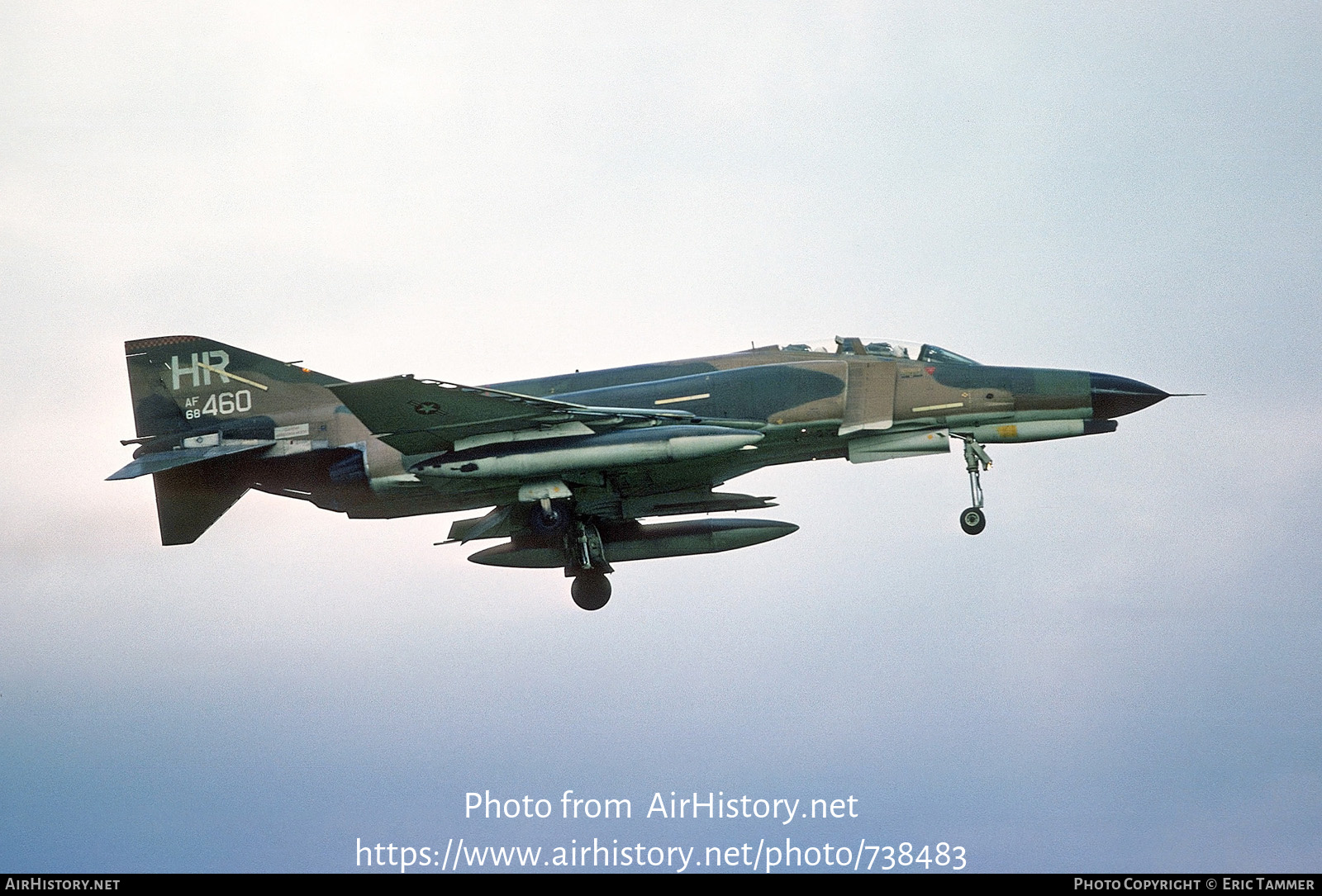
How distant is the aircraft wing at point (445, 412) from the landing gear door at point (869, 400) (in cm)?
267

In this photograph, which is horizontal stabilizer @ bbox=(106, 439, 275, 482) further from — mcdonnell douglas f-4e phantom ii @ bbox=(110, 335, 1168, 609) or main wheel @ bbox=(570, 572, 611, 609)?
main wheel @ bbox=(570, 572, 611, 609)

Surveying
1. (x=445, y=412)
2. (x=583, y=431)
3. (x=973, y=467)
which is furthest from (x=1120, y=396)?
(x=445, y=412)

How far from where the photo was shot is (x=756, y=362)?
85.1 feet

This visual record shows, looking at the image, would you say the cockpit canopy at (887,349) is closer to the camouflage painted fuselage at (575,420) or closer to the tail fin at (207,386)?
the camouflage painted fuselage at (575,420)

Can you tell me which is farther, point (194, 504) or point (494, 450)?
point (194, 504)

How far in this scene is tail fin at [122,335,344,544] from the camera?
2622cm

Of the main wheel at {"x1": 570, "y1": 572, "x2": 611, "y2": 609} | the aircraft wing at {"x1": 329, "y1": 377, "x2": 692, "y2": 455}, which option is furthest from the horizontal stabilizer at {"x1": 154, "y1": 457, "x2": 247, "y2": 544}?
the main wheel at {"x1": 570, "y1": 572, "x2": 611, "y2": 609}

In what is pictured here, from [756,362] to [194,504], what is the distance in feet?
32.4

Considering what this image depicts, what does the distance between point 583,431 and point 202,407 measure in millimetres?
6949

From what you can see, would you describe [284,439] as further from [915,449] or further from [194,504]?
[915,449]

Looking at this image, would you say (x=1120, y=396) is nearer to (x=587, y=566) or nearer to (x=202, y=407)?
(x=587, y=566)

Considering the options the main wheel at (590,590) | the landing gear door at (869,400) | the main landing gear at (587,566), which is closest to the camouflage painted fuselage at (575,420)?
the landing gear door at (869,400)
